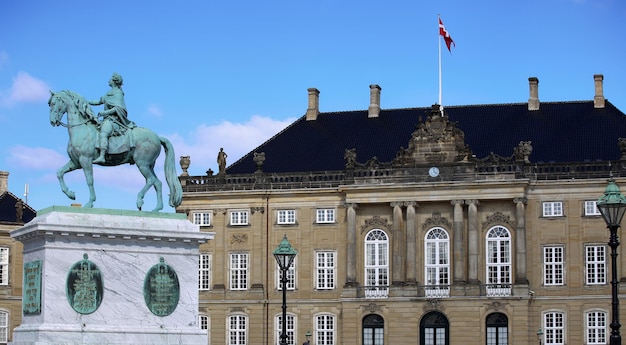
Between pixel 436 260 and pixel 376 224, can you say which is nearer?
pixel 436 260

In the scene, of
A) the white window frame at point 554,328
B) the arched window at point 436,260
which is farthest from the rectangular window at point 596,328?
the arched window at point 436,260

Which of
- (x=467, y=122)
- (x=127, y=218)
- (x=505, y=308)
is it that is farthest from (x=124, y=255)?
(x=467, y=122)

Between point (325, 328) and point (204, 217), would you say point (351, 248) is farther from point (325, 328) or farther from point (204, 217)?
point (204, 217)

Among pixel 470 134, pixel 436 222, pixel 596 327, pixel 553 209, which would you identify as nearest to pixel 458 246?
pixel 436 222

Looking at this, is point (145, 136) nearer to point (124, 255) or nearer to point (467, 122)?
point (124, 255)

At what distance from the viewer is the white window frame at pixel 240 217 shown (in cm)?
7675

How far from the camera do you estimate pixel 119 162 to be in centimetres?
3169

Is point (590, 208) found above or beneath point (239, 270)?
above

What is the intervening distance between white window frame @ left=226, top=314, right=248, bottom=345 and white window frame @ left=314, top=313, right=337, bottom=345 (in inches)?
161

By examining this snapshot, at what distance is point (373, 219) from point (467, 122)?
8637mm

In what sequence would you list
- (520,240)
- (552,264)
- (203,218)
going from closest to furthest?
(520,240) < (552,264) < (203,218)

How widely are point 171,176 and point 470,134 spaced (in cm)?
4612

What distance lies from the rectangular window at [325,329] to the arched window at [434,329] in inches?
211

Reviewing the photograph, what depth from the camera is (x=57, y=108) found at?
102 feet
